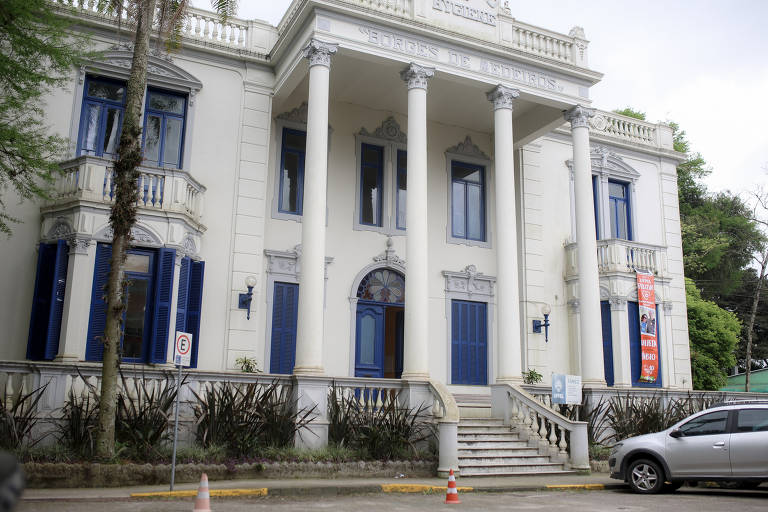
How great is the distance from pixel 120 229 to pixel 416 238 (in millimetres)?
6297

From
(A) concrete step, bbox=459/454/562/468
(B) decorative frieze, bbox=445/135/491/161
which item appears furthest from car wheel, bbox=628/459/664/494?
(B) decorative frieze, bbox=445/135/491/161

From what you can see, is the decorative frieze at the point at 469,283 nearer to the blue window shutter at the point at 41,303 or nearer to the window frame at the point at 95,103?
the window frame at the point at 95,103

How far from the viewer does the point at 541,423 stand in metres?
14.6

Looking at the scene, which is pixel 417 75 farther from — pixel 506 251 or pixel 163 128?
pixel 163 128

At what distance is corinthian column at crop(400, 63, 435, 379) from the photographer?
14.7 meters

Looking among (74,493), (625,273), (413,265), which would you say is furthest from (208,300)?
(625,273)

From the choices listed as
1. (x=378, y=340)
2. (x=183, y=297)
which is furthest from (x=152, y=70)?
(x=378, y=340)

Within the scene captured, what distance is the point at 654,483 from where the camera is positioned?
1158 cm

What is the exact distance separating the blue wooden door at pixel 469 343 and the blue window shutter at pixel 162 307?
7689 mm

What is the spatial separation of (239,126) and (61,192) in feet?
14.6

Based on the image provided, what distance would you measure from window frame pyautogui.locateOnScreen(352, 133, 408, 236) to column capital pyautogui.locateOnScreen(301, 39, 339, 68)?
12.1ft

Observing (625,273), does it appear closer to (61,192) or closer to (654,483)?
(654,483)

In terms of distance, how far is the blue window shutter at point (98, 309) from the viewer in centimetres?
1411

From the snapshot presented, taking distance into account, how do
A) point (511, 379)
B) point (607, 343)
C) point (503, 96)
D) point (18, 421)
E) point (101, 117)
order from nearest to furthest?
1. point (18, 421)
2. point (511, 379)
3. point (101, 117)
4. point (503, 96)
5. point (607, 343)
